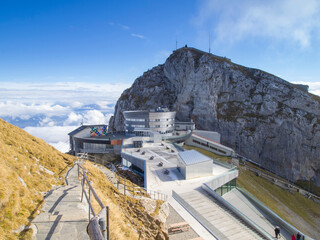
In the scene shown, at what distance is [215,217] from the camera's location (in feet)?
60.7

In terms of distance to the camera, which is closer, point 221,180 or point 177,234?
point 177,234

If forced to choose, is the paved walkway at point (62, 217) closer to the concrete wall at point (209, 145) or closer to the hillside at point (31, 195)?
the hillside at point (31, 195)

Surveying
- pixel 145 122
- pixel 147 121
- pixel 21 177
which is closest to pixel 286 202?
pixel 147 121

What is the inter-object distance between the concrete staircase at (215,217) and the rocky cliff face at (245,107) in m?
75.3

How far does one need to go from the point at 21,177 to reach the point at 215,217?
16959mm

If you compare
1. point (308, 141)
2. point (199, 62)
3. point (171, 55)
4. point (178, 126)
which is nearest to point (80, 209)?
point (178, 126)

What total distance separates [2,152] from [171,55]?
11752 cm

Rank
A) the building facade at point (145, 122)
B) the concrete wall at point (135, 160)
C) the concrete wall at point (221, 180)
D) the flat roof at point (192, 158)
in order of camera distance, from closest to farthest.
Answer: the concrete wall at point (221, 180)
the flat roof at point (192, 158)
the concrete wall at point (135, 160)
the building facade at point (145, 122)

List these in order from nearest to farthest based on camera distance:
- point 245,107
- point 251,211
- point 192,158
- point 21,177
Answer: point 21,177 → point 251,211 → point 192,158 → point 245,107

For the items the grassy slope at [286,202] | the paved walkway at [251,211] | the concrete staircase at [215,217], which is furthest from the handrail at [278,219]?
the grassy slope at [286,202]

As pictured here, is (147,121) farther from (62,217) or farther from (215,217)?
(62,217)

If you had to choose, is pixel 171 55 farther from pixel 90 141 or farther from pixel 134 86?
pixel 90 141

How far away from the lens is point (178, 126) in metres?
81.6

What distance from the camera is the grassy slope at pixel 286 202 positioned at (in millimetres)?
41656
